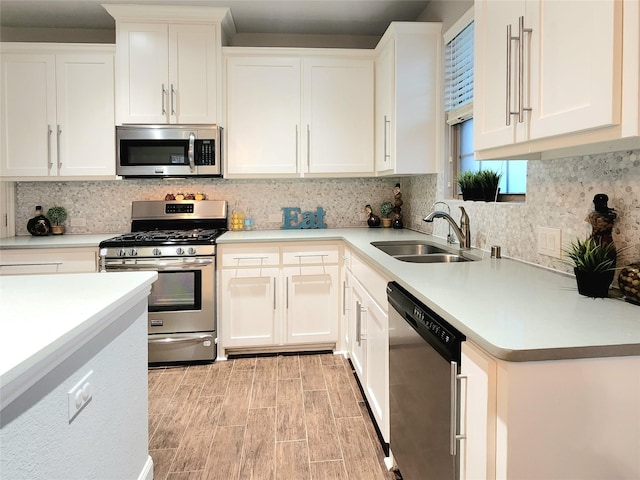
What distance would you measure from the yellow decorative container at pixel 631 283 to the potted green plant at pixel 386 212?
2.58m

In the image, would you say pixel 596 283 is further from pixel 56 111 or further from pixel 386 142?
pixel 56 111

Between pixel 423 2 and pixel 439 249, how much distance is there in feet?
6.26

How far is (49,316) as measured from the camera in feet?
3.79

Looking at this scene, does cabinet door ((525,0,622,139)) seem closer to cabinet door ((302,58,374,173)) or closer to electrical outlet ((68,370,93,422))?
electrical outlet ((68,370,93,422))

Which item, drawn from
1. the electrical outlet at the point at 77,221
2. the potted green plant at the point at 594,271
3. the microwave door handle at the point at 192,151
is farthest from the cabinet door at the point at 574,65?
the electrical outlet at the point at 77,221

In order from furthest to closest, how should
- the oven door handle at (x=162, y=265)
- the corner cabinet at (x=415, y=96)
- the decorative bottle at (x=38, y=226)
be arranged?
the decorative bottle at (x=38, y=226) → the oven door handle at (x=162, y=265) → the corner cabinet at (x=415, y=96)

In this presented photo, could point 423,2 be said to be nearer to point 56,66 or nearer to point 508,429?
point 56,66

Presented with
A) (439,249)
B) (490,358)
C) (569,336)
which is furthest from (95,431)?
(439,249)

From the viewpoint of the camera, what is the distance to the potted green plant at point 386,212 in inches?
151

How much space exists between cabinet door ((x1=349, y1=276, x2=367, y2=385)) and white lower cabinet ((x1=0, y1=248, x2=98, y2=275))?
186 cm

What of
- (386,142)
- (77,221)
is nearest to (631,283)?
(386,142)

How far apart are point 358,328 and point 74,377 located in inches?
67.7

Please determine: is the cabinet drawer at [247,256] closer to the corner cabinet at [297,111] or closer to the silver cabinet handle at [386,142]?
the corner cabinet at [297,111]

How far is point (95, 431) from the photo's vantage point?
135cm
